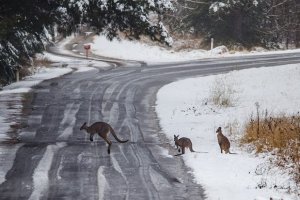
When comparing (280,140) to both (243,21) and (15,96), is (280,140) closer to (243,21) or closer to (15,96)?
(15,96)

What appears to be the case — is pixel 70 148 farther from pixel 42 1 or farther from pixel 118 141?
pixel 42 1

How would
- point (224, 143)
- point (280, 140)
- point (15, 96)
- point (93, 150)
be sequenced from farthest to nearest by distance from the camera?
point (15, 96)
point (93, 150)
point (224, 143)
point (280, 140)

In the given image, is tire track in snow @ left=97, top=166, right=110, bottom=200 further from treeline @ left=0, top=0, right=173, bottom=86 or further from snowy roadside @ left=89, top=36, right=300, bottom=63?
snowy roadside @ left=89, top=36, right=300, bottom=63

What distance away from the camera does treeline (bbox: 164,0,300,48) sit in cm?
3903

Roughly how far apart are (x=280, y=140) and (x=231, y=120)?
4037 millimetres

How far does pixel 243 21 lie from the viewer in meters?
40.7

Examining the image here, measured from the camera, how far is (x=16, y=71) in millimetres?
22141

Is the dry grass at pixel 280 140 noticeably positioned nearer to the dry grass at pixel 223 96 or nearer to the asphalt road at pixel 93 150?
the asphalt road at pixel 93 150

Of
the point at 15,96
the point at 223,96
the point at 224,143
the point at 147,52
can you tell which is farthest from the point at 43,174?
the point at 147,52

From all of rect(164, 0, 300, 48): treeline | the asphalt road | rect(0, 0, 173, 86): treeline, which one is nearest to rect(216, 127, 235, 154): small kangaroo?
the asphalt road

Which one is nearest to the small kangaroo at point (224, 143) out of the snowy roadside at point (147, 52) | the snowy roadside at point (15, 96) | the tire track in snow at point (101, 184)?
the tire track in snow at point (101, 184)

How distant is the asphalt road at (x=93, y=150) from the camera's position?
343 inches

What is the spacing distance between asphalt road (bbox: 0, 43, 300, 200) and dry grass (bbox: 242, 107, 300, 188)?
5.86ft

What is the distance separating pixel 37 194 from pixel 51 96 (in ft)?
34.9
